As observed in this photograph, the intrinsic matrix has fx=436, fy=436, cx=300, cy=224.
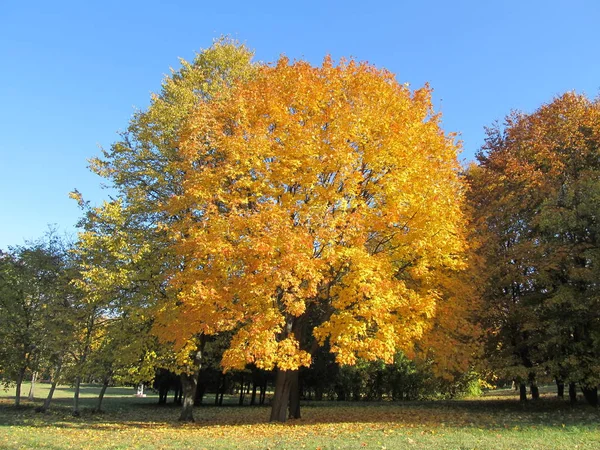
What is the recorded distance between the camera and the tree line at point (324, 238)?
40.9 feet

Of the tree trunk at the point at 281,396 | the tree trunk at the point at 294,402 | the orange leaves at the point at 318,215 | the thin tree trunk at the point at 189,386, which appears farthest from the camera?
the thin tree trunk at the point at 189,386

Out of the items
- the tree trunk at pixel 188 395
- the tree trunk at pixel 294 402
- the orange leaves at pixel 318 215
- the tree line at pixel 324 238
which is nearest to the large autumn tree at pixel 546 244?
the tree line at pixel 324 238

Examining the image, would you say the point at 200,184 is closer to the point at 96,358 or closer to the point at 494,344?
the point at 96,358

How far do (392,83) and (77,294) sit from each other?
18.1 m

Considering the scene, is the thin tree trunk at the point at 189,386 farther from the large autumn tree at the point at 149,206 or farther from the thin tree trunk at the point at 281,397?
the thin tree trunk at the point at 281,397

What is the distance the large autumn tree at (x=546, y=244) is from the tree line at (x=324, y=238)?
0.10 meters

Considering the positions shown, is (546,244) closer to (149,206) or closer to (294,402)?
(294,402)

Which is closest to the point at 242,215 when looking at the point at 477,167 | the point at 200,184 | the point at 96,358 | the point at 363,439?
the point at 200,184

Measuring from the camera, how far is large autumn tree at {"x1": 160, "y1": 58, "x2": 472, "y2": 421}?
1210 cm

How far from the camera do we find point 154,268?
17.2m

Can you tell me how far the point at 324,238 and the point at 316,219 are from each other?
26.5 inches

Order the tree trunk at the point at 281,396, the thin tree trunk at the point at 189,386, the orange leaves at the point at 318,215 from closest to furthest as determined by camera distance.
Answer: the orange leaves at the point at 318,215 < the tree trunk at the point at 281,396 < the thin tree trunk at the point at 189,386

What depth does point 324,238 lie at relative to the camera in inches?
494

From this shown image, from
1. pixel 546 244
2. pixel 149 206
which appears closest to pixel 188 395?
pixel 149 206
